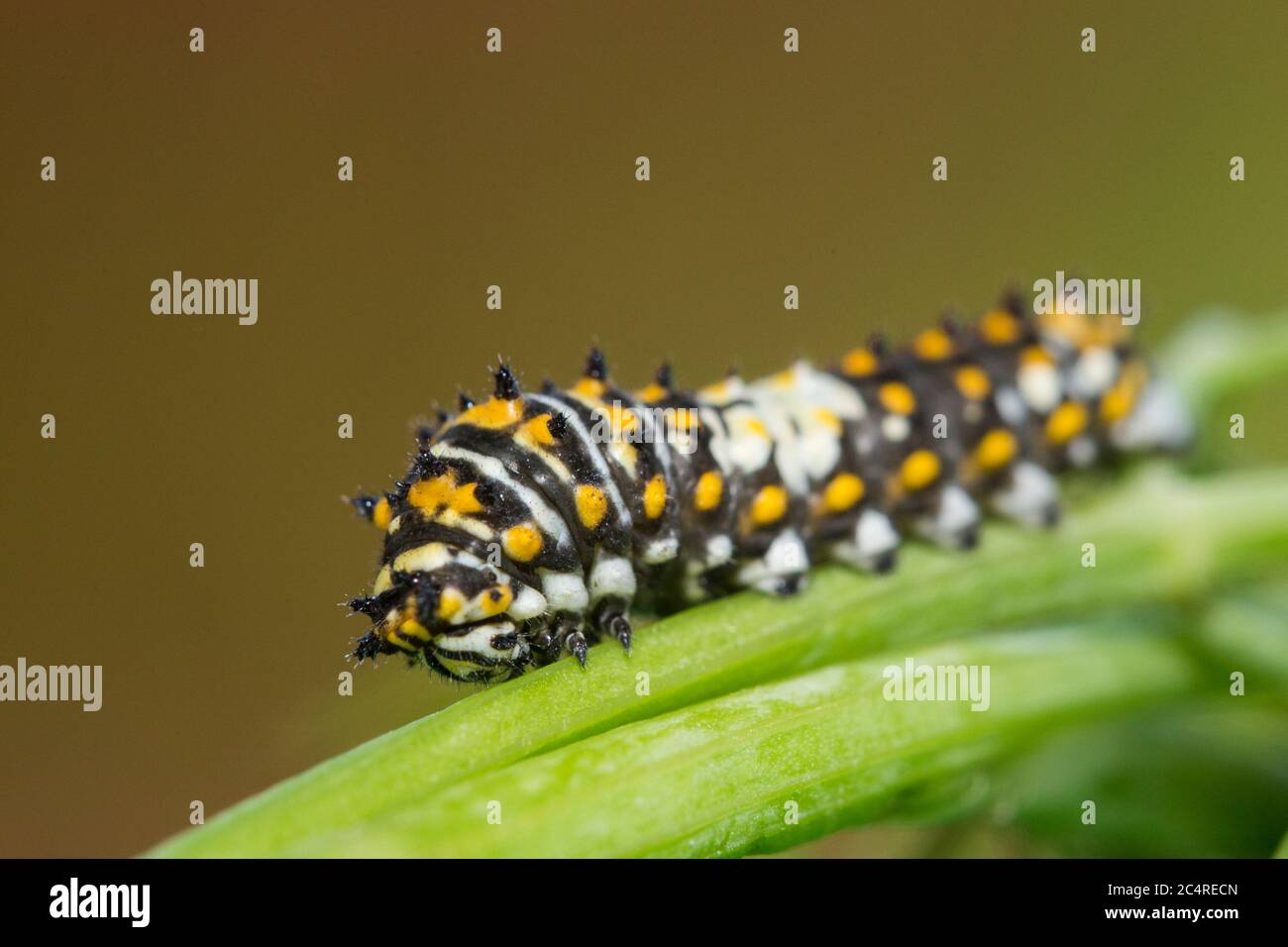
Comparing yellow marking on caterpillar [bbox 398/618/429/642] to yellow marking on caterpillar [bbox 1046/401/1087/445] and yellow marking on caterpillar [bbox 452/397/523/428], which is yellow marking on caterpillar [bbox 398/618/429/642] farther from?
yellow marking on caterpillar [bbox 1046/401/1087/445]

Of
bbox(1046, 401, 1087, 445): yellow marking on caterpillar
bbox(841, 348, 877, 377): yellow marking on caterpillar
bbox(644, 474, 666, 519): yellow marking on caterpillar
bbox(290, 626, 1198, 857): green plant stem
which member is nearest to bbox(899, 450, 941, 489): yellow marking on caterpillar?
bbox(841, 348, 877, 377): yellow marking on caterpillar

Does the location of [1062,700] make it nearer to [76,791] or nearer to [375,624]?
[375,624]

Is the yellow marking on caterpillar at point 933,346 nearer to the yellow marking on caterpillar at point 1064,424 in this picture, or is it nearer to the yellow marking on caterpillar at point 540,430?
the yellow marking on caterpillar at point 1064,424

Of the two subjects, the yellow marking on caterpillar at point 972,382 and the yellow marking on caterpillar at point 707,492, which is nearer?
the yellow marking on caterpillar at point 707,492

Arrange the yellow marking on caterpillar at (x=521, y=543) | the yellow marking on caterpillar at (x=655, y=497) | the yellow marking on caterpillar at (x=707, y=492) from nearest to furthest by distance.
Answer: the yellow marking on caterpillar at (x=521, y=543)
the yellow marking on caterpillar at (x=655, y=497)
the yellow marking on caterpillar at (x=707, y=492)

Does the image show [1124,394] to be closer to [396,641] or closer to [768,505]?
[768,505]

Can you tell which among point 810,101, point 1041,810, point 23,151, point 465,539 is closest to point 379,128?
point 23,151

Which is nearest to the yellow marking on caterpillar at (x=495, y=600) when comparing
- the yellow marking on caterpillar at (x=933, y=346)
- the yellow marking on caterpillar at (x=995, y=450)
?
the yellow marking on caterpillar at (x=995, y=450)
